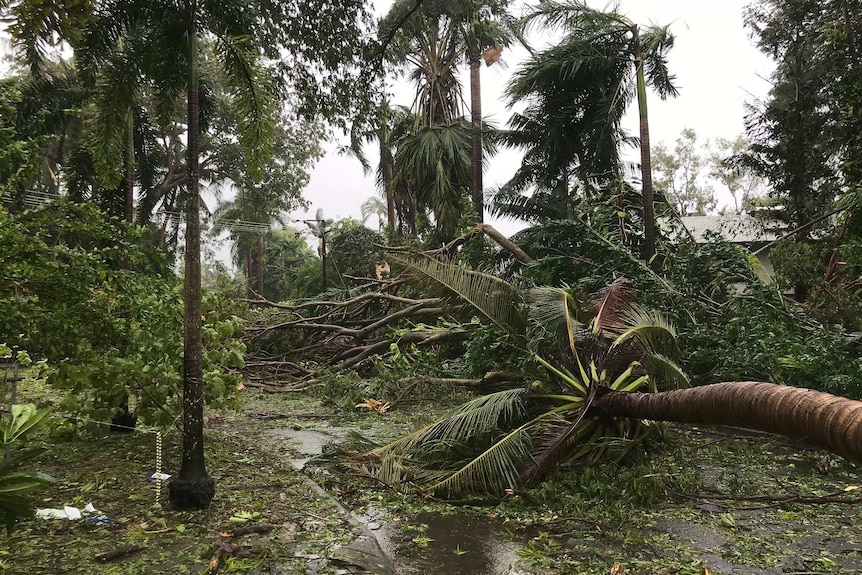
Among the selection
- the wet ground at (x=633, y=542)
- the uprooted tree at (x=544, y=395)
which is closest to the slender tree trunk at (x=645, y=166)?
the uprooted tree at (x=544, y=395)

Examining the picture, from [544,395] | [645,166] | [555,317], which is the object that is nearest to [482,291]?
[555,317]

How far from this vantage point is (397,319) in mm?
10953

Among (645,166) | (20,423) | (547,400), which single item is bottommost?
(547,400)

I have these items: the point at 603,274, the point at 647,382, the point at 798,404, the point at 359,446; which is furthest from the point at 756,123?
the point at 798,404

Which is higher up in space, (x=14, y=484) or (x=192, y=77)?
(x=192, y=77)

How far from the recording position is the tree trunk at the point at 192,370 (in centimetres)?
396

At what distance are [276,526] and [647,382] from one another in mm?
3469

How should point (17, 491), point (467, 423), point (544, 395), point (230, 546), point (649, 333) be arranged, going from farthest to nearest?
point (649, 333) < point (544, 395) < point (467, 423) < point (230, 546) < point (17, 491)

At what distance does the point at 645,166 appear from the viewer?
35.8 feet

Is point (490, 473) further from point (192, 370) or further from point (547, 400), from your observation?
point (192, 370)

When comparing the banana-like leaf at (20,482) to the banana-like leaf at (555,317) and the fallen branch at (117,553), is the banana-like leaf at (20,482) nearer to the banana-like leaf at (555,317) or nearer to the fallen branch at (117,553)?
the fallen branch at (117,553)

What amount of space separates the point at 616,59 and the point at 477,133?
4.45 m

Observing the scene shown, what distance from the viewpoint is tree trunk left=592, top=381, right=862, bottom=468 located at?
6.35 ft

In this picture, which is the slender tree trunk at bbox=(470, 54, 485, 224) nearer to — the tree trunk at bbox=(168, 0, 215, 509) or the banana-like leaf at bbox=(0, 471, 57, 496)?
the tree trunk at bbox=(168, 0, 215, 509)
